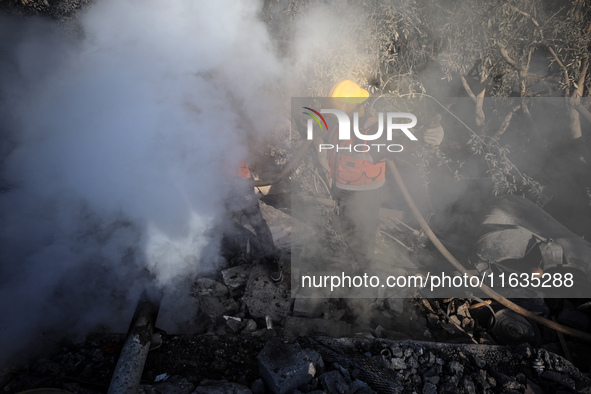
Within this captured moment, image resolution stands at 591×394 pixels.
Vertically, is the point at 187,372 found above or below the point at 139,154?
below

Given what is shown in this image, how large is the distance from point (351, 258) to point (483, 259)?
1.83 meters

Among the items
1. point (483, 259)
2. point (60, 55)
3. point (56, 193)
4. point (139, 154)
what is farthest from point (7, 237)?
point (483, 259)

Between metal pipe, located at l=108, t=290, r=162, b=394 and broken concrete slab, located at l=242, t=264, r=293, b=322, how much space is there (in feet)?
3.57

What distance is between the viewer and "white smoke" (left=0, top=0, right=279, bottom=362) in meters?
2.86

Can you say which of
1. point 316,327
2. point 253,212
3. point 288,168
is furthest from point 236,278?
point 288,168

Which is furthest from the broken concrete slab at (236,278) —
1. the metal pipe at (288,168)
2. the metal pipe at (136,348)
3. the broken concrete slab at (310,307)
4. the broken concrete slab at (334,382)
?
the broken concrete slab at (334,382)

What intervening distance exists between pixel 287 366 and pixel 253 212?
88.0 inches

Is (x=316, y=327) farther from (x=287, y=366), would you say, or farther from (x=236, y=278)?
(x=236, y=278)

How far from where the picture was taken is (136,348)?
264cm

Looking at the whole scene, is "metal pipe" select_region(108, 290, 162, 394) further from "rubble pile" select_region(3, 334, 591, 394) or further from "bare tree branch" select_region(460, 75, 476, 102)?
"bare tree branch" select_region(460, 75, 476, 102)

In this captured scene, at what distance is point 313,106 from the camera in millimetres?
5062

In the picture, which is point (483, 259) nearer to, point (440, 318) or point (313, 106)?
point (440, 318)

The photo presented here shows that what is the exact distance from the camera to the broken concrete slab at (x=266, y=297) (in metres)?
3.55

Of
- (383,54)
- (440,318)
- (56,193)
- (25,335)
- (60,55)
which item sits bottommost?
(25,335)
